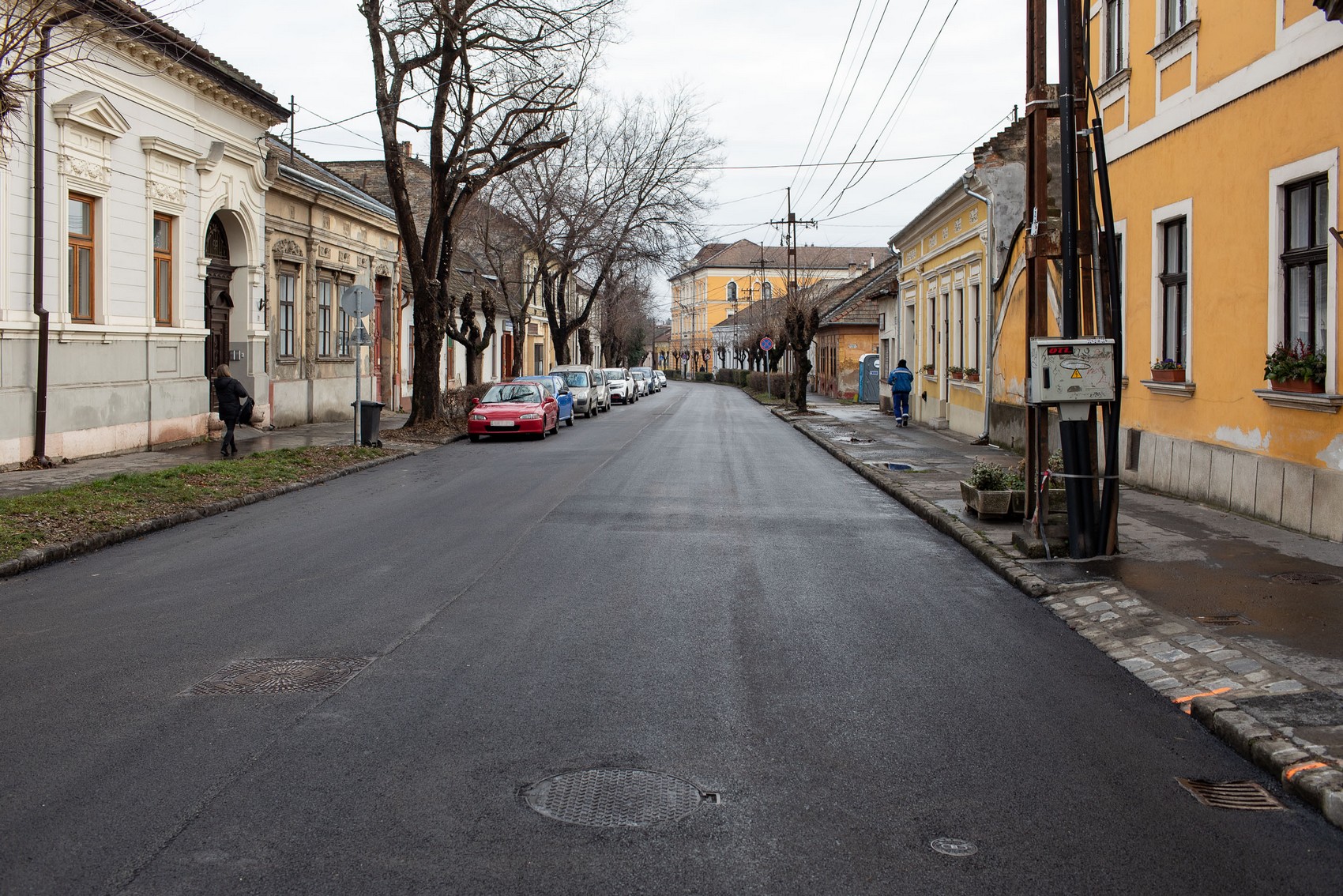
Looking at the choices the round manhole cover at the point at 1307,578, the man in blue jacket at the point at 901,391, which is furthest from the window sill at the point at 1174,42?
the man in blue jacket at the point at 901,391

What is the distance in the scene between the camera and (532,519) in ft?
42.0

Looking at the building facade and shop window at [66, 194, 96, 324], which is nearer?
shop window at [66, 194, 96, 324]

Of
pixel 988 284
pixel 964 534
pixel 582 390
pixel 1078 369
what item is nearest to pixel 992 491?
pixel 964 534

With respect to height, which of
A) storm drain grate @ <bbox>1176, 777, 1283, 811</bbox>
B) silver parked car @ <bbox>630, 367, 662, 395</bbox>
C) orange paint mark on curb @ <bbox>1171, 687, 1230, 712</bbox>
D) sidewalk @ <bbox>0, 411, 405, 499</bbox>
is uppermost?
silver parked car @ <bbox>630, 367, 662, 395</bbox>

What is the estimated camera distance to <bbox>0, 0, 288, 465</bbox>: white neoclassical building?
16.7 m

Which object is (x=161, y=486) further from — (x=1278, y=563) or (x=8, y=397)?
(x=1278, y=563)

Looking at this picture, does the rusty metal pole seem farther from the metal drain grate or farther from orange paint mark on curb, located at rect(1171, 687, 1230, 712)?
the metal drain grate

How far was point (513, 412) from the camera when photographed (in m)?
26.9

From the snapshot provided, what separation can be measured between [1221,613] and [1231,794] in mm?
3135

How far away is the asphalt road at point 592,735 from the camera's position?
3979 mm

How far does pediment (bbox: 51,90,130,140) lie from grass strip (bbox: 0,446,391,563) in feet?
18.0

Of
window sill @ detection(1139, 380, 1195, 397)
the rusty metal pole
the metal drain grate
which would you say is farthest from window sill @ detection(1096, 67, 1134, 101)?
the metal drain grate

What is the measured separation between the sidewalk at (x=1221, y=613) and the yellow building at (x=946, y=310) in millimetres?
12278

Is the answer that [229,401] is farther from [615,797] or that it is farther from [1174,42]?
[615,797]
